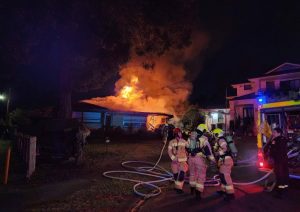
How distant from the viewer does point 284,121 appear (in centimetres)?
808

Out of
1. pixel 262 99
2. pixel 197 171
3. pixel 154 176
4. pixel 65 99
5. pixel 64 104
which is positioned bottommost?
pixel 154 176

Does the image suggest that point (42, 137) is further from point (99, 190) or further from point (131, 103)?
point (131, 103)

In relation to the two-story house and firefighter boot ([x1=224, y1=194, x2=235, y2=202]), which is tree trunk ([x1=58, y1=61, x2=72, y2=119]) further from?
the two-story house

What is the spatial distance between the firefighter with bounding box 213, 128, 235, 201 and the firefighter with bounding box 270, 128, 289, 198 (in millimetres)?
1113

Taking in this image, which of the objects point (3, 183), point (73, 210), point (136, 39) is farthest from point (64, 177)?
point (136, 39)

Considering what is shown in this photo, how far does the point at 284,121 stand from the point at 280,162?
4.33 ft

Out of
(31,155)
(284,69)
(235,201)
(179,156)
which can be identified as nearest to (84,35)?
(31,155)

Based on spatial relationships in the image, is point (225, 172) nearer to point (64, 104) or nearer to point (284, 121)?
point (284, 121)

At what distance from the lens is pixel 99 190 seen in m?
7.87

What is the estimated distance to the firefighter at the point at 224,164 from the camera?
7.02 metres

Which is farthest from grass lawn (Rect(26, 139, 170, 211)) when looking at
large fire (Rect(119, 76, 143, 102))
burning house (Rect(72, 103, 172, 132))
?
large fire (Rect(119, 76, 143, 102))

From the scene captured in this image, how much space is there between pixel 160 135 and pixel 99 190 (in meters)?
18.8

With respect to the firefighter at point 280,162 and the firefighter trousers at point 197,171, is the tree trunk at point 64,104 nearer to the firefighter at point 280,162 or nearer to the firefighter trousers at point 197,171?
the firefighter trousers at point 197,171

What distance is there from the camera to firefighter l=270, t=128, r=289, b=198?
721 centimetres
